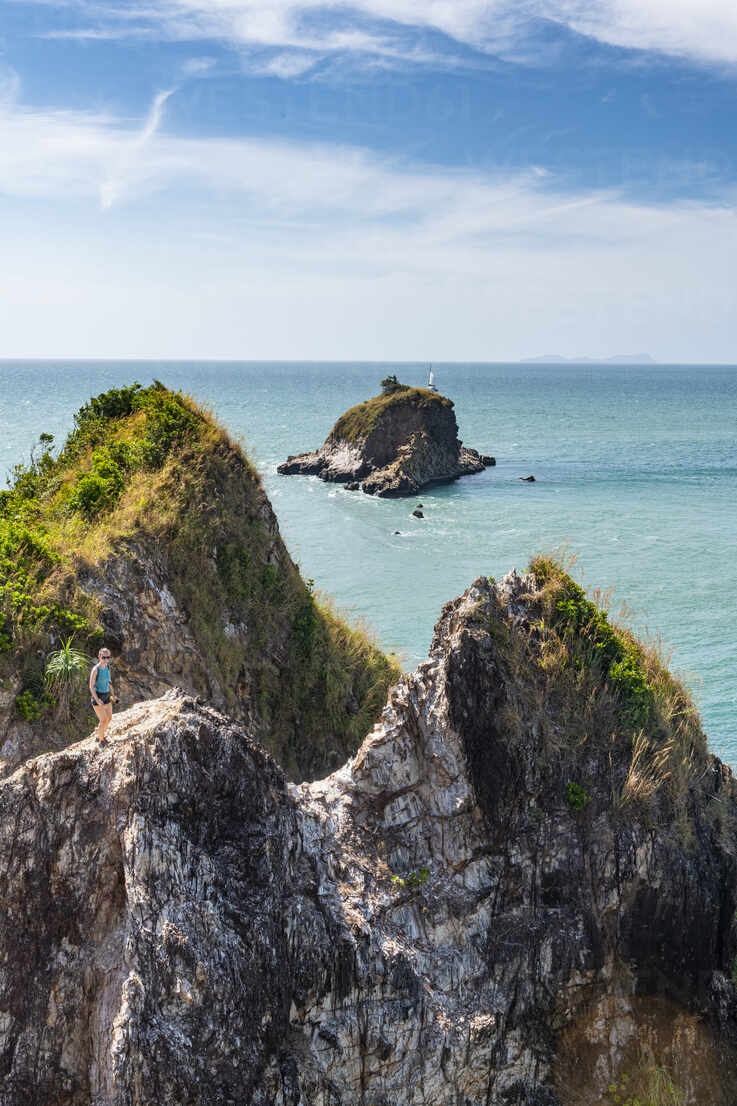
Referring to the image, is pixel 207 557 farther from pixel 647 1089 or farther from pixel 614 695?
pixel 647 1089

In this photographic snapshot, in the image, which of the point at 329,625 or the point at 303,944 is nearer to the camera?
the point at 303,944

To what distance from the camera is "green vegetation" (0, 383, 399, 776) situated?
794 inches

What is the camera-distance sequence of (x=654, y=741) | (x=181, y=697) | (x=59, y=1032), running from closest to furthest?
(x=59, y=1032) < (x=181, y=697) < (x=654, y=741)

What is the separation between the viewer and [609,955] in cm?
1448

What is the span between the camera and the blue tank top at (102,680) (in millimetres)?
13086

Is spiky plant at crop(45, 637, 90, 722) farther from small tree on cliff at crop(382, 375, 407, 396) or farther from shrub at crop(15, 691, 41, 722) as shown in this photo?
small tree on cliff at crop(382, 375, 407, 396)

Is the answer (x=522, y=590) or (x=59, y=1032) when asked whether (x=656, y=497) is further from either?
(x=59, y=1032)

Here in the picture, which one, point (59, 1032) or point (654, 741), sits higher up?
point (654, 741)

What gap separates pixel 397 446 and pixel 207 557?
86346mm

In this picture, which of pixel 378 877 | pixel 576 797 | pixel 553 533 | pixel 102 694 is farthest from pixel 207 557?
pixel 553 533

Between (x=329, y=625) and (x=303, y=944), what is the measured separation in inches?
594

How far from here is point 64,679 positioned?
16.6 meters

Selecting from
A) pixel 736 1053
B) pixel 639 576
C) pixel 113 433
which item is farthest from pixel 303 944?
pixel 639 576

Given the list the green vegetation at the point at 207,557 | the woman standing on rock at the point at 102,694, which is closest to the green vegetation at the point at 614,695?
the woman standing on rock at the point at 102,694
